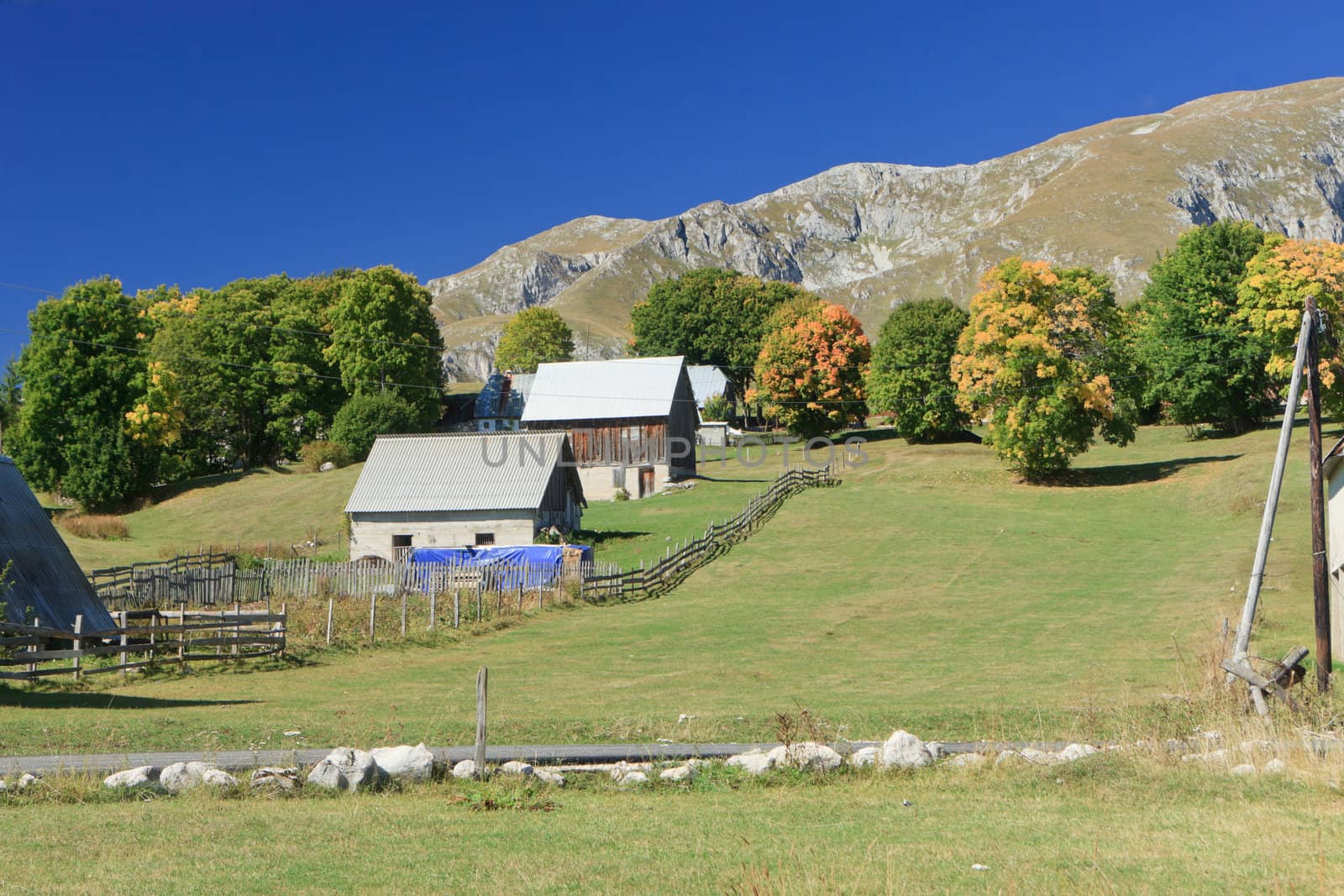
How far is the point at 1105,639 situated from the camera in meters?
27.4

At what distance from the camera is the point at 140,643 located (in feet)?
82.6

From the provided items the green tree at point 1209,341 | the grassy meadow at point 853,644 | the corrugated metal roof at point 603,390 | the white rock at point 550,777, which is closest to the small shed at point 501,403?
the corrugated metal roof at point 603,390

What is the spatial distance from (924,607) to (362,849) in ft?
88.6

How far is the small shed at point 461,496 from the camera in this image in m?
46.6

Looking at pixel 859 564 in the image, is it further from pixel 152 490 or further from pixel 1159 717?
pixel 152 490

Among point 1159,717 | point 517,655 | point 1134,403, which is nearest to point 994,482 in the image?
point 1134,403

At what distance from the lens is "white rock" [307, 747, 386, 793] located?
12.1 m

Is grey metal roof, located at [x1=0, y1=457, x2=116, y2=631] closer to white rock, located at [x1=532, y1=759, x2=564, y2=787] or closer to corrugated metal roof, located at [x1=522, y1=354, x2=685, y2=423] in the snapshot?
white rock, located at [x1=532, y1=759, x2=564, y2=787]

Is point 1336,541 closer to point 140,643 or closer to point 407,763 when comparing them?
point 407,763

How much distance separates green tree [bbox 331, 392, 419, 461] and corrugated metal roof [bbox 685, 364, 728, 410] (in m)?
34.7

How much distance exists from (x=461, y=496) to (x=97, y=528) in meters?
21.7

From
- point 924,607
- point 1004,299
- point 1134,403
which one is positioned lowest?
point 924,607

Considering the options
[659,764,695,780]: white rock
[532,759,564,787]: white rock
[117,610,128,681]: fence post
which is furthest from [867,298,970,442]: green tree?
[532,759,564,787]: white rock

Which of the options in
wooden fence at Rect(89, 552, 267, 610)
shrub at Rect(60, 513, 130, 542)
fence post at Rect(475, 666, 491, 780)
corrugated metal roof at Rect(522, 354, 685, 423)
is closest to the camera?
fence post at Rect(475, 666, 491, 780)
